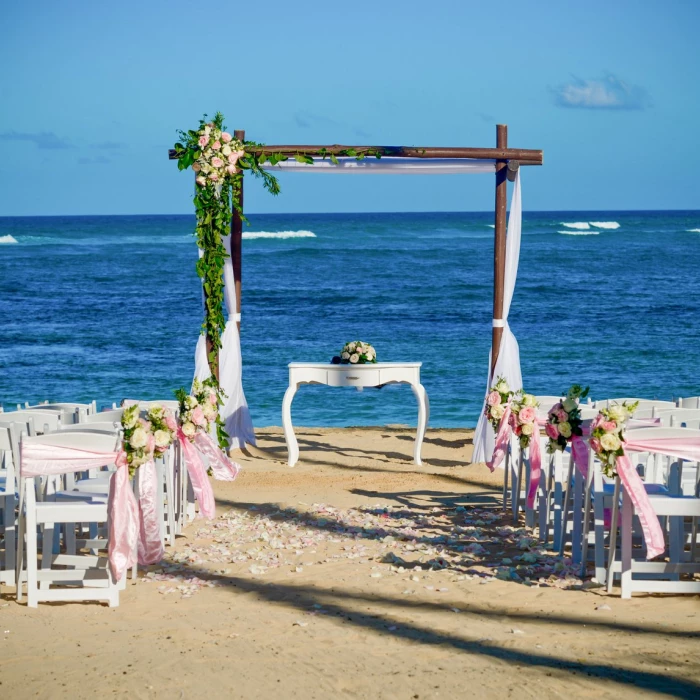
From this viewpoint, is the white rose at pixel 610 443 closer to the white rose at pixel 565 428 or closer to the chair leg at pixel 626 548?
the chair leg at pixel 626 548

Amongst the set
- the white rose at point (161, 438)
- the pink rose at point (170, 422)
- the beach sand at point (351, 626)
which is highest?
the pink rose at point (170, 422)

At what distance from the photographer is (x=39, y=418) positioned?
26.3 ft

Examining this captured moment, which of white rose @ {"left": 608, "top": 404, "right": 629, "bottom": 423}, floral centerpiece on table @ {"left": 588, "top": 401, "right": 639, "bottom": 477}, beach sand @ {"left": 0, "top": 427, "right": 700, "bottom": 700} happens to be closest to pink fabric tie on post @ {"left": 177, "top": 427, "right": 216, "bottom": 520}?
beach sand @ {"left": 0, "top": 427, "right": 700, "bottom": 700}

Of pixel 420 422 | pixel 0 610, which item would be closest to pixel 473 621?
pixel 0 610

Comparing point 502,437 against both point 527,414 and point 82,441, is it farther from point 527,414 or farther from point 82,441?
point 82,441

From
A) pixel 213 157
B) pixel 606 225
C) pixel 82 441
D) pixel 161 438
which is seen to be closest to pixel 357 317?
pixel 213 157

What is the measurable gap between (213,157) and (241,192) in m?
0.78

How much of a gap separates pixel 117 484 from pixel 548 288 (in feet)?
94.5

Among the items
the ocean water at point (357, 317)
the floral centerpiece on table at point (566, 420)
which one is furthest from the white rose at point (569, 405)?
the ocean water at point (357, 317)

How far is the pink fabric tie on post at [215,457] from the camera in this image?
7465 millimetres

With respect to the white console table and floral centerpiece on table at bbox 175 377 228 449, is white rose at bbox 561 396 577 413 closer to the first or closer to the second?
floral centerpiece on table at bbox 175 377 228 449

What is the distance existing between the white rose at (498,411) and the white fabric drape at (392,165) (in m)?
2.53

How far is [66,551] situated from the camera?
20.9ft

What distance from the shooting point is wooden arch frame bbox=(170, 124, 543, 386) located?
9555 mm
